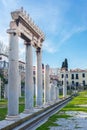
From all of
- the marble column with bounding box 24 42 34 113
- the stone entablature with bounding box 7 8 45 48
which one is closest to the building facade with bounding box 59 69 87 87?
the stone entablature with bounding box 7 8 45 48

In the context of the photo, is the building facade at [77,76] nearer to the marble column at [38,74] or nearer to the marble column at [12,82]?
the marble column at [38,74]

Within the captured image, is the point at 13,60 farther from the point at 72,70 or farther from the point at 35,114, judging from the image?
the point at 72,70

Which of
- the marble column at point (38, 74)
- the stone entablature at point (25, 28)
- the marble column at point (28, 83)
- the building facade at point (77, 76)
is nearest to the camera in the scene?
the stone entablature at point (25, 28)

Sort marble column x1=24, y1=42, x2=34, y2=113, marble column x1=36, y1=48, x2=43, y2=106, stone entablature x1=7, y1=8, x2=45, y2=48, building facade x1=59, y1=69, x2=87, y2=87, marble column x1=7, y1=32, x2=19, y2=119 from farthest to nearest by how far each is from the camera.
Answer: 1. building facade x1=59, y1=69, x2=87, y2=87
2. marble column x1=36, y1=48, x2=43, y2=106
3. marble column x1=24, y1=42, x2=34, y2=113
4. stone entablature x1=7, y1=8, x2=45, y2=48
5. marble column x1=7, y1=32, x2=19, y2=119

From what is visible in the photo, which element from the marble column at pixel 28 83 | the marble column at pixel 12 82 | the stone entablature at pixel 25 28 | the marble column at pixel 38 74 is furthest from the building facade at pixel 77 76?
the marble column at pixel 12 82

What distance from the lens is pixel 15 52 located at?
53.5ft

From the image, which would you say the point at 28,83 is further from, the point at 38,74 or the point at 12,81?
the point at 38,74

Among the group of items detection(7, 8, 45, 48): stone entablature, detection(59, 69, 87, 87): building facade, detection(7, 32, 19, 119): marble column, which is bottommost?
detection(7, 32, 19, 119): marble column

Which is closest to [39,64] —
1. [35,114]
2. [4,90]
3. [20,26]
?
[35,114]

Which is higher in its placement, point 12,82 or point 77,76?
point 77,76

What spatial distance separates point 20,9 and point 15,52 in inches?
105

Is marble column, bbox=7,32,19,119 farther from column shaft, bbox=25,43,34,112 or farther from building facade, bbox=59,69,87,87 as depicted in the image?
building facade, bbox=59,69,87,87

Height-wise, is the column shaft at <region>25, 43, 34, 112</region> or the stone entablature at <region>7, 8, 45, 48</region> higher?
the stone entablature at <region>7, 8, 45, 48</region>

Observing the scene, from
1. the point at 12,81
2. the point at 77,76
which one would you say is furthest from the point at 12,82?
the point at 77,76
